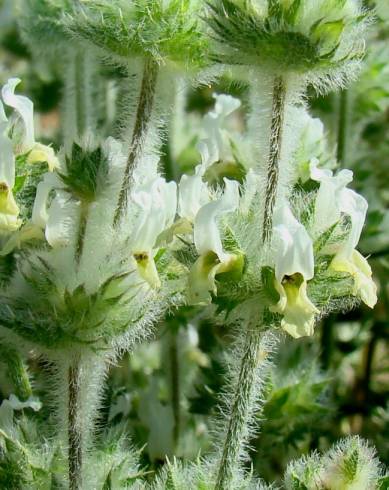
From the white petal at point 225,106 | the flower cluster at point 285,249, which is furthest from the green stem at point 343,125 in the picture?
the flower cluster at point 285,249

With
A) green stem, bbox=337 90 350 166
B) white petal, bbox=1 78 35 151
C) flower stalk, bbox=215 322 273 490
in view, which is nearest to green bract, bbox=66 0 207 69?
white petal, bbox=1 78 35 151

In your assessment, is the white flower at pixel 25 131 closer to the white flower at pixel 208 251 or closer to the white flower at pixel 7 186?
the white flower at pixel 7 186

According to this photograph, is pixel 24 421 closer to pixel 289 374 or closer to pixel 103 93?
pixel 289 374

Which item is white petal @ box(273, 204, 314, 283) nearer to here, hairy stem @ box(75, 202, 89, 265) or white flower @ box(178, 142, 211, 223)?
white flower @ box(178, 142, 211, 223)

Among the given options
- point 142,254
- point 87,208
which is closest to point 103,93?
point 87,208

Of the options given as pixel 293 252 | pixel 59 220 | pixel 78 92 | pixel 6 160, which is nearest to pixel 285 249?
pixel 293 252

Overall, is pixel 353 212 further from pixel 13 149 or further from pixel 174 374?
pixel 174 374

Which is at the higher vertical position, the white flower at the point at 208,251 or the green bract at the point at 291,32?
the green bract at the point at 291,32
